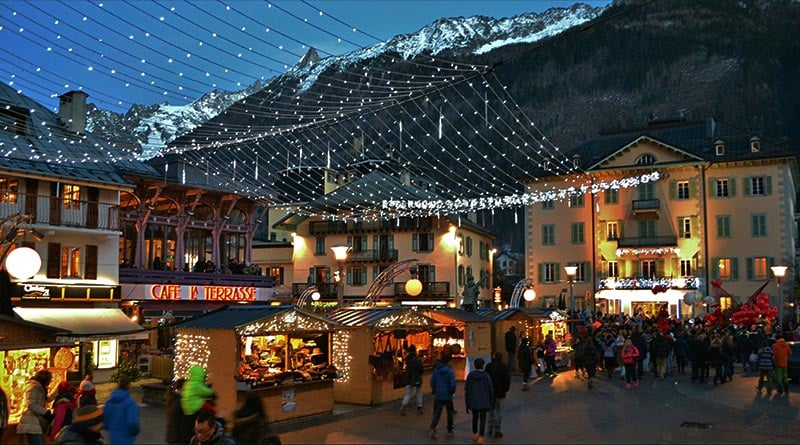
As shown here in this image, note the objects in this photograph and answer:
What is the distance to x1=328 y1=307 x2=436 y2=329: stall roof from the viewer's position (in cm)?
1817

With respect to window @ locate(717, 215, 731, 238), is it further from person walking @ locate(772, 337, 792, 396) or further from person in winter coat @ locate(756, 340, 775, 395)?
person walking @ locate(772, 337, 792, 396)

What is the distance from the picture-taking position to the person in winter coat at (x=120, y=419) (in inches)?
362

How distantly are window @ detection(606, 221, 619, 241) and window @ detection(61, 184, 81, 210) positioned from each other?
36.7 meters

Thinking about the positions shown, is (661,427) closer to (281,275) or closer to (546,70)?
(281,275)

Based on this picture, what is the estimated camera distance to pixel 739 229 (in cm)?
4984

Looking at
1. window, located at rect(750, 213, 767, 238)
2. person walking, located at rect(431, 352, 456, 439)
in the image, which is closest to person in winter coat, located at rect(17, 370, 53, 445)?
person walking, located at rect(431, 352, 456, 439)

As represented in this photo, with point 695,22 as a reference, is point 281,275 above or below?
below

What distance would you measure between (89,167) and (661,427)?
2164cm

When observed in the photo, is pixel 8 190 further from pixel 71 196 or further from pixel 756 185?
pixel 756 185

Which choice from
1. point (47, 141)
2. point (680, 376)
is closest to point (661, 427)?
point (680, 376)

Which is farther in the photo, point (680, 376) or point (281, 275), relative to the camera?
point (281, 275)

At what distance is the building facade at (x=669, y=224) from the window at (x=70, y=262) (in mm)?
33430

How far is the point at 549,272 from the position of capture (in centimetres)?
5456

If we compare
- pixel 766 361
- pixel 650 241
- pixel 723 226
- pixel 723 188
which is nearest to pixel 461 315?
pixel 766 361
